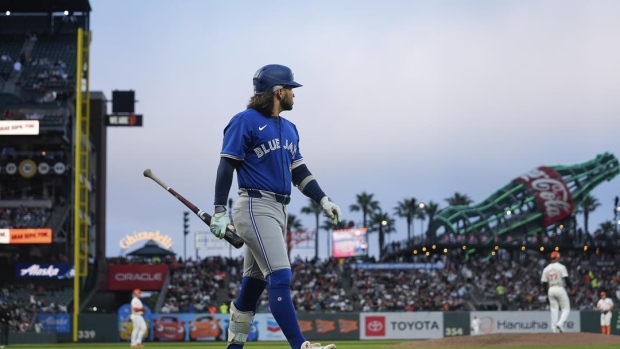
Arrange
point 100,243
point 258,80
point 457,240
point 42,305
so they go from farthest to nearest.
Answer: point 457,240, point 100,243, point 42,305, point 258,80

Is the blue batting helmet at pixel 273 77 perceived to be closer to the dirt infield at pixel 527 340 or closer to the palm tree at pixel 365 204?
the dirt infield at pixel 527 340

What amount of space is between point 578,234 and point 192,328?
43945 millimetres

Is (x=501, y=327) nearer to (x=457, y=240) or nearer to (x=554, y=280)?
(x=554, y=280)

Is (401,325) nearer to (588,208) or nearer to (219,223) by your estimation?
(219,223)

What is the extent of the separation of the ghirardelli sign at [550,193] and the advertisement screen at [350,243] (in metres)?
15.2

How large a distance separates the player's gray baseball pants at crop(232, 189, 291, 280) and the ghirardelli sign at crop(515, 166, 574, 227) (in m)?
73.0

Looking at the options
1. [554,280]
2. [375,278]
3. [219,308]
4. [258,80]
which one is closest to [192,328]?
[219,308]

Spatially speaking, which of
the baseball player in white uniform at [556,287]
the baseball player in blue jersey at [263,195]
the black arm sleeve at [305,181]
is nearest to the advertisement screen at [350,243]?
the baseball player in white uniform at [556,287]

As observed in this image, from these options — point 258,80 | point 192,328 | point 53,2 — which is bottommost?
point 192,328

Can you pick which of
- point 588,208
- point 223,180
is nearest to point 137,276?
point 223,180

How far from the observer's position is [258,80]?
29.9 ft

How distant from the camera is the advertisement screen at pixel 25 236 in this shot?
5044 centimetres

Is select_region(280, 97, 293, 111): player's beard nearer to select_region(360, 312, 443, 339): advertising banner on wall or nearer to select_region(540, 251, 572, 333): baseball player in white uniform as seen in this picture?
A: select_region(540, 251, 572, 333): baseball player in white uniform

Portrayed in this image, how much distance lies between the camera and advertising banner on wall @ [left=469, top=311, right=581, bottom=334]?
145 feet
